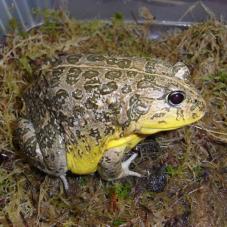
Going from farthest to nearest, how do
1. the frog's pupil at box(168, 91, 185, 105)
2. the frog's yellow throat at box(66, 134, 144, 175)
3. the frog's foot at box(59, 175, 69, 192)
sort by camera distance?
the frog's foot at box(59, 175, 69, 192), the frog's yellow throat at box(66, 134, 144, 175), the frog's pupil at box(168, 91, 185, 105)

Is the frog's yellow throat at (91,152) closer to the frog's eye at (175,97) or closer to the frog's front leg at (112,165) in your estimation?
the frog's front leg at (112,165)

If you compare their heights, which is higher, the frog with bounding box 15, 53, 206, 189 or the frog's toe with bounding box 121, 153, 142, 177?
the frog with bounding box 15, 53, 206, 189

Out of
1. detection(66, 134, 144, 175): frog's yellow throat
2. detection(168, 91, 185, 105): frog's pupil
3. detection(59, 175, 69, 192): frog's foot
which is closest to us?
detection(168, 91, 185, 105): frog's pupil

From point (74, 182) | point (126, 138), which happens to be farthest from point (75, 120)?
point (74, 182)

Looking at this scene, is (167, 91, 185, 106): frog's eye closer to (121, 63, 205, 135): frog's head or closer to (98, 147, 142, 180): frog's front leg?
(121, 63, 205, 135): frog's head

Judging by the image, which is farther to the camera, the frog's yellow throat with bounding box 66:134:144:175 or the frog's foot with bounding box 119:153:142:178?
the frog's foot with bounding box 119:153:142:178

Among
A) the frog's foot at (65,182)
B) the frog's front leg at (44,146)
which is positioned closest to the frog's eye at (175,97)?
the frog's front leg at (44,146)

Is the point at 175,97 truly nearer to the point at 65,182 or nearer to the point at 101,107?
the point at 101,107

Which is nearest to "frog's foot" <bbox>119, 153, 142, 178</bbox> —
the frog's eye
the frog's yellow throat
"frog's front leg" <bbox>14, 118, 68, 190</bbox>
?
the frog's yellow throat

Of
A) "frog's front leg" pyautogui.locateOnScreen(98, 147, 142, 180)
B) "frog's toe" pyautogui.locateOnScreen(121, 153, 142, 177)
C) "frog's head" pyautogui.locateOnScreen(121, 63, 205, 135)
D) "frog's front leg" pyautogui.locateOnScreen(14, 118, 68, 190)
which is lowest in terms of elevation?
"frog's toe" pyautogui.locateOnScreen(121, 153, 142, 177)

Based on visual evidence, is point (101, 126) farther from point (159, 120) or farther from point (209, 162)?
point (209, 162)
